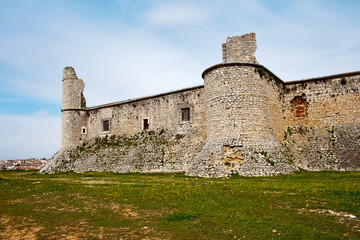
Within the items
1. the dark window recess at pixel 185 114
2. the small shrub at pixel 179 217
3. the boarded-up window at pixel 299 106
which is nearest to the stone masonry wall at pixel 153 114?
the dark window recess at pixel 185 114

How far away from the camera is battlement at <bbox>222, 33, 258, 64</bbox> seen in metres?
21.1

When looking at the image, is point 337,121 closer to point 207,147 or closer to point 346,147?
point 346,147

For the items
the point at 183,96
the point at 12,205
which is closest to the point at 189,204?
the point at 12,205

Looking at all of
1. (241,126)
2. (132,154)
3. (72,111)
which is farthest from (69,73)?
(241,126)

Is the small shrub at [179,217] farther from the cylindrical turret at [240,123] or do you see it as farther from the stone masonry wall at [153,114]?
the stone masonry wall at [153,114]

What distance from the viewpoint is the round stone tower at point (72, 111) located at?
31.2m

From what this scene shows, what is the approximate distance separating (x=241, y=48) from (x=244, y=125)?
7.10 metres

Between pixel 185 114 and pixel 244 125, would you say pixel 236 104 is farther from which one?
pixel 185 114

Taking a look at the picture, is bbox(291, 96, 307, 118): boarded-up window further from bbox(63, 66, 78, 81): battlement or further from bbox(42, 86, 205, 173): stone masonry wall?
bbox(63, 66, 78, 81): battlement

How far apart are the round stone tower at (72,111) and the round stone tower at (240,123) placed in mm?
18364

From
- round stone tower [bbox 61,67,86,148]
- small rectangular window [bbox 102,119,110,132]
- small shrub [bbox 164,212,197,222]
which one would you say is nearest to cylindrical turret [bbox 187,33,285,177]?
small shrub [bbox 164,212,197,222]

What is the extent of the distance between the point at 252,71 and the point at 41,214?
15745 millimetres

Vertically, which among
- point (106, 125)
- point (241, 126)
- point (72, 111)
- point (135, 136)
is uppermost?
point (72, 111)

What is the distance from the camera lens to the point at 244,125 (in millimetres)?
17797
